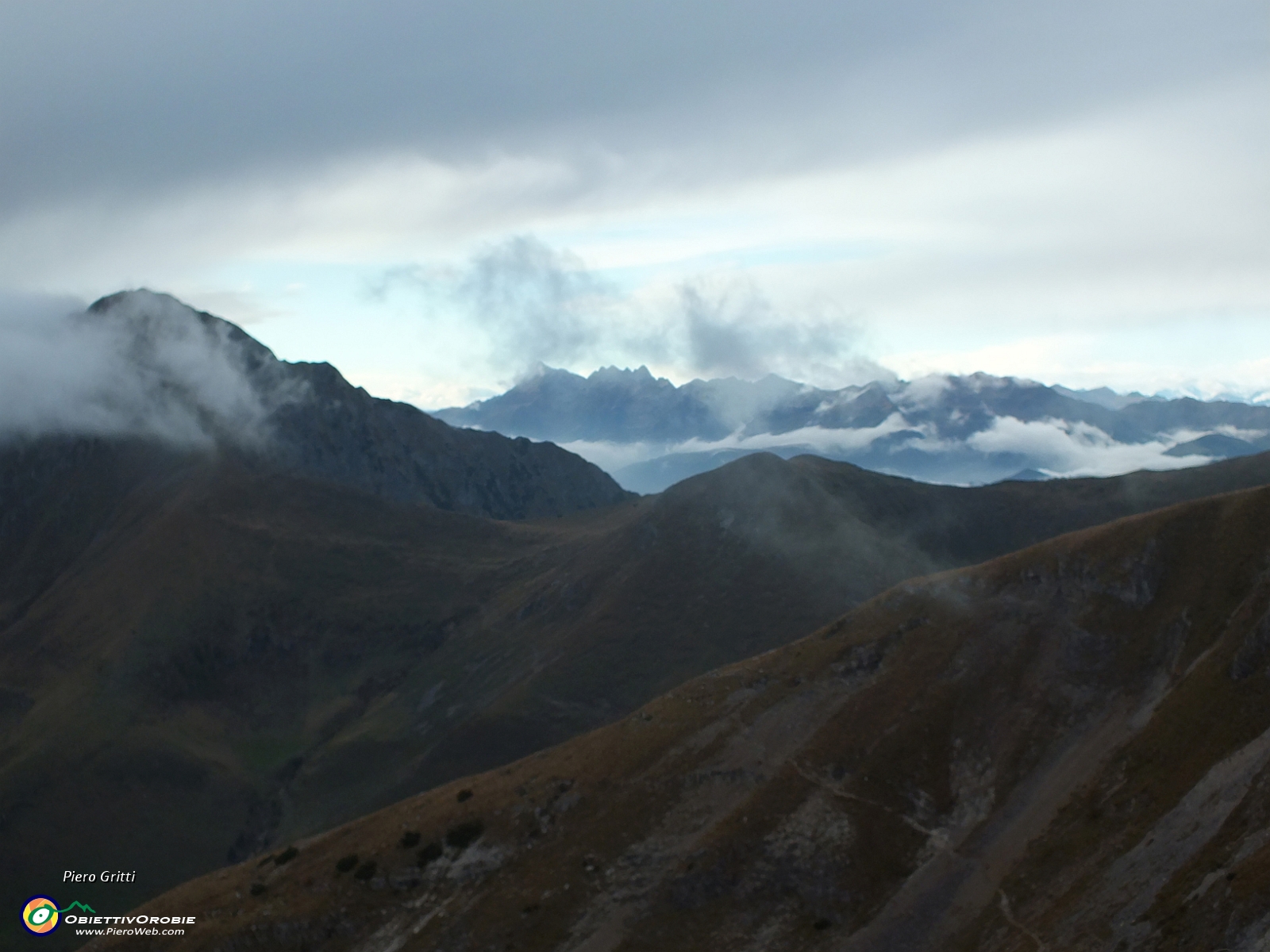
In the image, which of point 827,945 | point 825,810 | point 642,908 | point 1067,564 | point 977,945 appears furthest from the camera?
point 1067,564

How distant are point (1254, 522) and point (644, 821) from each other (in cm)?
7445

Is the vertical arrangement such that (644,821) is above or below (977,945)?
above

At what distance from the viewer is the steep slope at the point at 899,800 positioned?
287ft

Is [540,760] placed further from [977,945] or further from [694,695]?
[977,945]

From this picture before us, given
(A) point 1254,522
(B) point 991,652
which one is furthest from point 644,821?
(A) point 1254,522

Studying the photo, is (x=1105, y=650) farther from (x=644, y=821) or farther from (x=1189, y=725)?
(x=644, y=821)

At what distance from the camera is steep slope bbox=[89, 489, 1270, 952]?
87.5 metres

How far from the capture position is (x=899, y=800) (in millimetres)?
103125

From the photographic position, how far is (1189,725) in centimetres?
9388

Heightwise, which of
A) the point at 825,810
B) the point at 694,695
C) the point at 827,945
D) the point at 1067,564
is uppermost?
the point at 1067,564

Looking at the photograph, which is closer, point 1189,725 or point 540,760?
point 1189,725

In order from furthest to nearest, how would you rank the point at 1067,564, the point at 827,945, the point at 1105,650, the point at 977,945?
the point at 1067,564, the point at 1105,650, the point at 827,945, the point at 977,945

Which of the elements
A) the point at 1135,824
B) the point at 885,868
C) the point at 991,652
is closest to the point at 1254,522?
the point at 991,652

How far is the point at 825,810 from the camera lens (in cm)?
10188
